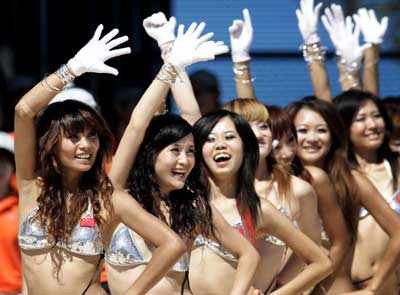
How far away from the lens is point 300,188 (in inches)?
301

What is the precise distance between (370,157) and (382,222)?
58 centimetres

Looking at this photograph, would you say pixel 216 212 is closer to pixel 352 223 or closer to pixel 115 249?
pixel 115 249

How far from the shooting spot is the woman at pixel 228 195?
23.1 feet

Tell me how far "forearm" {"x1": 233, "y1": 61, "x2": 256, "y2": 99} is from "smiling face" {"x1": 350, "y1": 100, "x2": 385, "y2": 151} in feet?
2.14

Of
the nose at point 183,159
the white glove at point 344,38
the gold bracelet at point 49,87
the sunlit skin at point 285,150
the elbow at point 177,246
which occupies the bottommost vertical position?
the elbow at point 177,246

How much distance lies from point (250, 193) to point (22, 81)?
7.84 ft

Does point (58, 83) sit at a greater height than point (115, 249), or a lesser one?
greater

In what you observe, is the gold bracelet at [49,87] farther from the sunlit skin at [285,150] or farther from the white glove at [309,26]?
the white glove at [309,26]

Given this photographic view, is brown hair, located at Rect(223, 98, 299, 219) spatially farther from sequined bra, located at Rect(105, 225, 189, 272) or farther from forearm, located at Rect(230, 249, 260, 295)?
sequined bra, located at Rect(105, 225, 189, 272)

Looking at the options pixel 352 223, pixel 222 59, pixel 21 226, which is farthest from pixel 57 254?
pixel 222 59

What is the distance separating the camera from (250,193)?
23.5 ft

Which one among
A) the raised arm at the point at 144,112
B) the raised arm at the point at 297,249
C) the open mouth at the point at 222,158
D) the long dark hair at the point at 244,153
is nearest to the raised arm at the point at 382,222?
the raised arm at the point at 297,249

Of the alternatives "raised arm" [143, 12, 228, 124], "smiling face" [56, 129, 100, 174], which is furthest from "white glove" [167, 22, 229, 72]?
"smiling face" [56, 129, 100, 174]

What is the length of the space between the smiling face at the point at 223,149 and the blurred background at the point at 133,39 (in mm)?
2443
